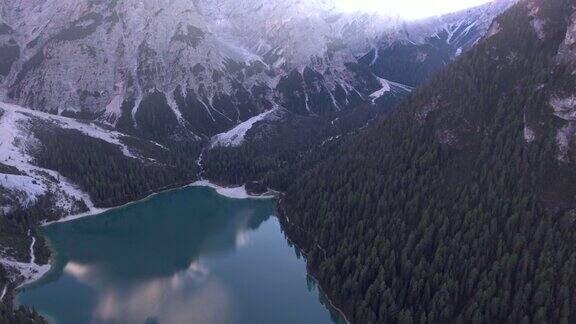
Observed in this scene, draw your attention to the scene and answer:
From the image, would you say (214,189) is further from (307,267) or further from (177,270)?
(307,267)

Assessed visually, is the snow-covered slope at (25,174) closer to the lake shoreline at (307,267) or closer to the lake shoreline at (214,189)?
the lake shoreline at (214,189)

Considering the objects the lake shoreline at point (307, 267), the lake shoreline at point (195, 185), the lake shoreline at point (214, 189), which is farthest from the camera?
the lake shoreline at point (214, 189)

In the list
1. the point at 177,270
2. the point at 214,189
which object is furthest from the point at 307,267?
the point at 214,189

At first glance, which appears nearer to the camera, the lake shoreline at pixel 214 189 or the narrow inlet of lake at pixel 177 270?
the narrow inlet of lake at pixel 177 270

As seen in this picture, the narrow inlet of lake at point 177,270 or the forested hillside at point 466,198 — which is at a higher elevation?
the forested hillside at point 466,198

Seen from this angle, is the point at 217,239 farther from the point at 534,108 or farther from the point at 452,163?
the point at 534,108

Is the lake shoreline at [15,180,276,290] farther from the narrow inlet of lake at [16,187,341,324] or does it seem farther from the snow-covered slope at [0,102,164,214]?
the snow-covered slope at [0,102,164,214]

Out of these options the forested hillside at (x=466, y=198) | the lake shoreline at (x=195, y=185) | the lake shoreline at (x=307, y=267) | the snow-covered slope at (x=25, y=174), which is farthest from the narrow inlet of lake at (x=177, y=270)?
the snow-covered slope at (x=25, y=174)
